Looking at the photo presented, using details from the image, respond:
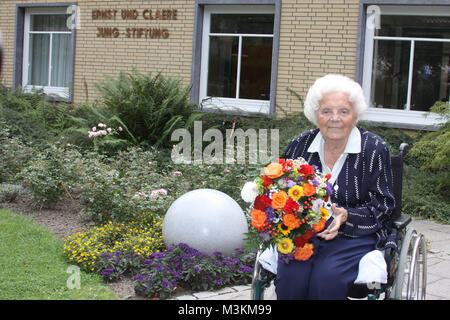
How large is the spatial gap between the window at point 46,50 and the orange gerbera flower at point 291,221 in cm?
1171

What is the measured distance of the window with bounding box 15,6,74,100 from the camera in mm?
14203

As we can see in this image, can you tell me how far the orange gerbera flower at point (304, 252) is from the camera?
312 cm

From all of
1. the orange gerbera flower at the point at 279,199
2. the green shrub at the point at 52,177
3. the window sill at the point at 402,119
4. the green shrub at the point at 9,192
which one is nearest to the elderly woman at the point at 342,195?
the orange gerbera flower at the point at 279,199

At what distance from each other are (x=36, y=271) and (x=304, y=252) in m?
2.50

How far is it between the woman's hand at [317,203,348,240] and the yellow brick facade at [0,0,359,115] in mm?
7574

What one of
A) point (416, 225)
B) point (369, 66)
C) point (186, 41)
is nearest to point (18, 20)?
point (186, 41)

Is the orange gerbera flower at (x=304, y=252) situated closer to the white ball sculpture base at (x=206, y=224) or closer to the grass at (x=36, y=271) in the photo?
the grass at (x=36, y=271)

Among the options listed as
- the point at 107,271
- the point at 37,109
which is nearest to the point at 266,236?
the point at 107,271

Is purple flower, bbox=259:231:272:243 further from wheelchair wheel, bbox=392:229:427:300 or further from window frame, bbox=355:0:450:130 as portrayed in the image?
window frame, bbox=355:0:450:130

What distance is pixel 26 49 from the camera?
14812 millimetres

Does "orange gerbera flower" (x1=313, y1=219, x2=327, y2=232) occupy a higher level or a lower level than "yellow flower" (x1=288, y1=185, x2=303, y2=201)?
lower

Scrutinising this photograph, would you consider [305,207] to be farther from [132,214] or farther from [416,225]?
[416,225]

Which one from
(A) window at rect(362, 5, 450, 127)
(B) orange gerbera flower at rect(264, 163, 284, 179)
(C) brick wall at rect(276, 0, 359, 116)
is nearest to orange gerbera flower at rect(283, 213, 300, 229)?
(B) orange gerbera flower at rect(264, 163, 284, 179)

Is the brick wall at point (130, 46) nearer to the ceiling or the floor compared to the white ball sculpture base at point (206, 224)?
nearer to the ceiling
